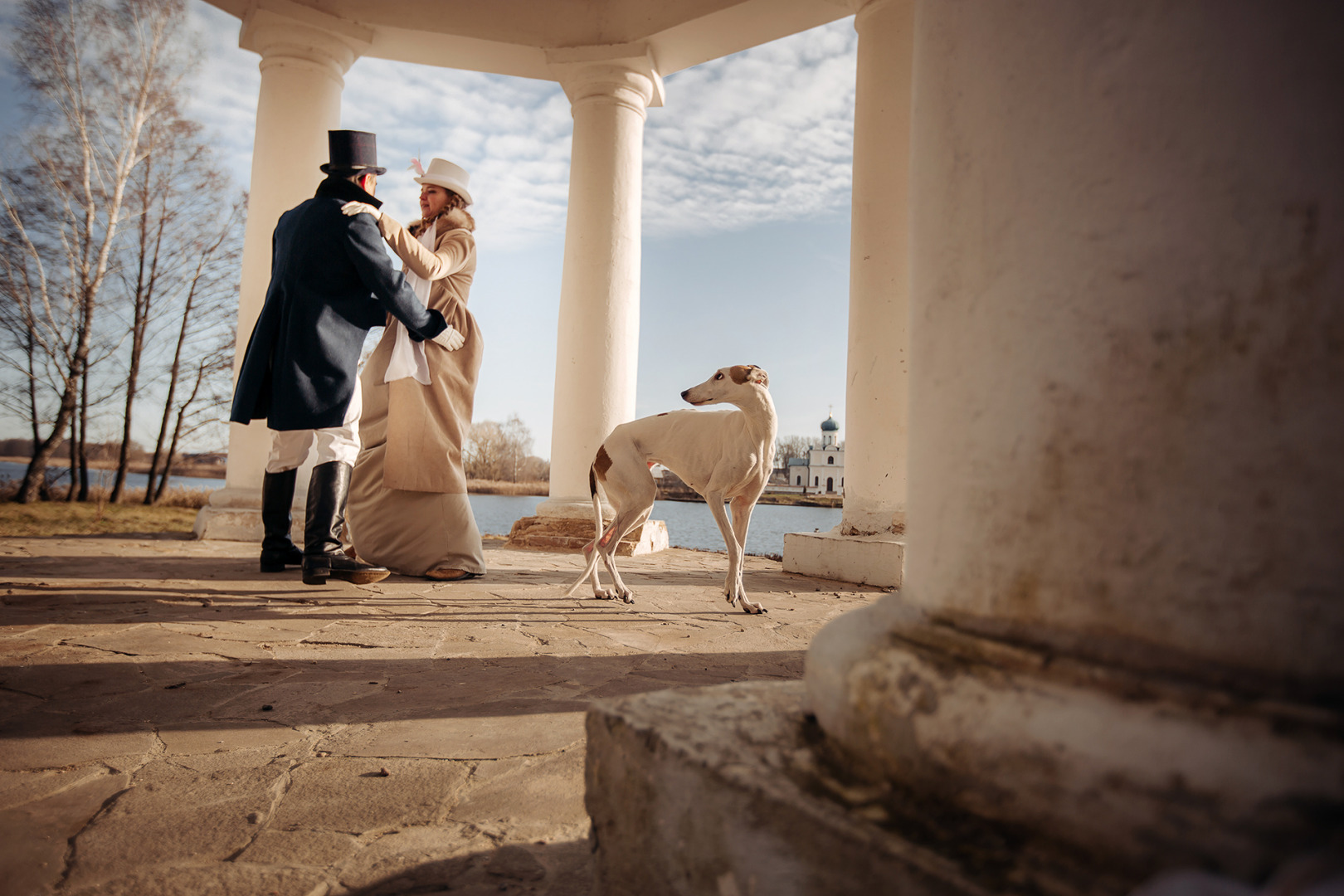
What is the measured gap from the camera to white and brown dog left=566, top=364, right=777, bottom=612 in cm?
396

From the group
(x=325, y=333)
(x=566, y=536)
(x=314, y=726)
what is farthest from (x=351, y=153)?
(x=566, y=536)

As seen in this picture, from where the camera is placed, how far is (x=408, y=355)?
459 centimetres

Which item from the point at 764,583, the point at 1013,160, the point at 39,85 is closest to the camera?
the point at 1013,160

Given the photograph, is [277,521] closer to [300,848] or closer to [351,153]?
[351,153]

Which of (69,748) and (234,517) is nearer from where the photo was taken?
(69,748)

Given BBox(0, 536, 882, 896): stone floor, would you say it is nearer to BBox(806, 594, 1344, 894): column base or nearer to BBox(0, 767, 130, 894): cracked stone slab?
BBox(0, 767, 130, 894): cracked stone slab

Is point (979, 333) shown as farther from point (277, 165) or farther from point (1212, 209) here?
point (277, 165)

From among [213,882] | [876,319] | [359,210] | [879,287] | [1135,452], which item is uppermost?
[879,287]

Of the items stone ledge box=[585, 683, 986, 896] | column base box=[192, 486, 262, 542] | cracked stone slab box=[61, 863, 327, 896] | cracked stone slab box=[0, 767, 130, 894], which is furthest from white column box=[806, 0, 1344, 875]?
column base box=[192, 486, 262, 542]

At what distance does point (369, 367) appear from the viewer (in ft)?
16.0

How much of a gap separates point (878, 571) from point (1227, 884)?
4.94 m

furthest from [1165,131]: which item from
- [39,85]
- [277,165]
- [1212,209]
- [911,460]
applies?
[39,85]

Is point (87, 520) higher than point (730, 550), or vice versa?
point (730, 550)

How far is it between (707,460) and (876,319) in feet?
7.94
